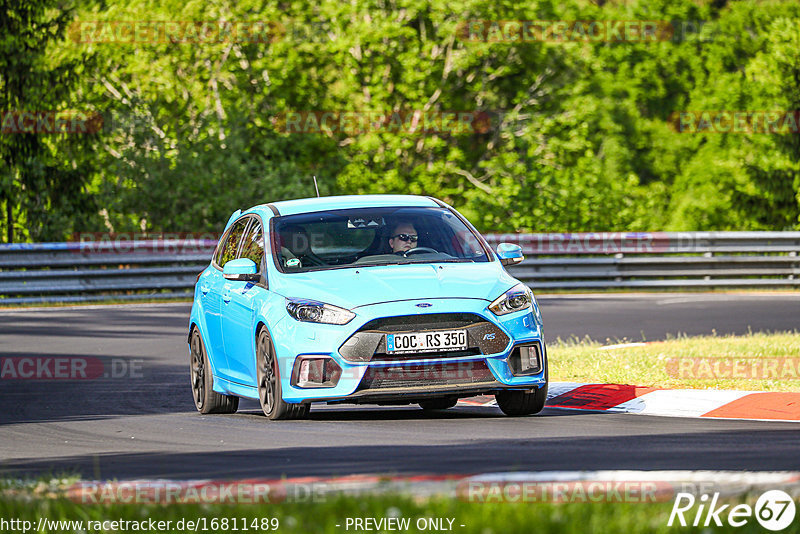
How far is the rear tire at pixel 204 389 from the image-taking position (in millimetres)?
11883

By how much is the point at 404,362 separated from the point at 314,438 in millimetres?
913

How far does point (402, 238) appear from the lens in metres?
11.2

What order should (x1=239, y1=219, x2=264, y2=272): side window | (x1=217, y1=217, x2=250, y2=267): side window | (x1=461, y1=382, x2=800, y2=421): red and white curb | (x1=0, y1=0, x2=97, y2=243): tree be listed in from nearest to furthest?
1. (x1=461, y1=382, x2=800, y2=421): red and white curb
2. (x1=239, y1=219, x2=264, y2=272): side window
3. (x1=217, y1=217, x2=250, y2=267): side window
4. (x1=0, y1=0, x2=97, y2=243): tree

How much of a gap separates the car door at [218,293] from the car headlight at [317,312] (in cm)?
151

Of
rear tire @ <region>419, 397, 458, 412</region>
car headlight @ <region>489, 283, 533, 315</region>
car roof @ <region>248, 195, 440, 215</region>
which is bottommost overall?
rear tire @ <region>419, 397, 458, 412</region>

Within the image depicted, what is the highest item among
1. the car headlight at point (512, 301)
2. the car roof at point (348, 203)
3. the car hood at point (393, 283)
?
the car roof at point (348, 203)

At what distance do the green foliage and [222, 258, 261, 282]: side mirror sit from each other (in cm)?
2364

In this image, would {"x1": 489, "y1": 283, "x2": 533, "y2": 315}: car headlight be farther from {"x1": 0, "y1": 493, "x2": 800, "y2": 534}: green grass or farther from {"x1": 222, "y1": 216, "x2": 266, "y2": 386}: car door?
{"x1": 0, "y1": 493, "x2": 800, "y2": 534}: green grass

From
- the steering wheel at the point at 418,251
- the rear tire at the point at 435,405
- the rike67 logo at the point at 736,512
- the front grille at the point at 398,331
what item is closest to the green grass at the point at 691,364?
the rear tire at the point at 435,405

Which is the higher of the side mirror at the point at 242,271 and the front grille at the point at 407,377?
the side mirror at the point at 242,271

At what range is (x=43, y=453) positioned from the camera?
920 cm

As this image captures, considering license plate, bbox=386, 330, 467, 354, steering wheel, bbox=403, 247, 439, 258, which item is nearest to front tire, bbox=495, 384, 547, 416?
license plate, bbox=386, 330, 467, 354

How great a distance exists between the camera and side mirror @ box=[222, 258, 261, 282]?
10930mm

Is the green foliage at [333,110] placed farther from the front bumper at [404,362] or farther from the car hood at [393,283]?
the front bumper at [404,362]
